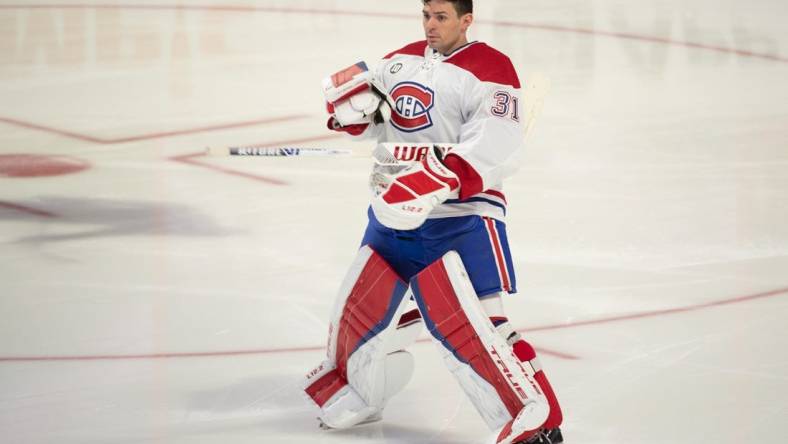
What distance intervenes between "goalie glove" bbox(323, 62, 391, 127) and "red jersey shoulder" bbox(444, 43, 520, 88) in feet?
0.51

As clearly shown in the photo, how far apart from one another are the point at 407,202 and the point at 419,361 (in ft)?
2.90

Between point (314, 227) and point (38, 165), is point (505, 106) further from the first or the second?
point (38, 165)

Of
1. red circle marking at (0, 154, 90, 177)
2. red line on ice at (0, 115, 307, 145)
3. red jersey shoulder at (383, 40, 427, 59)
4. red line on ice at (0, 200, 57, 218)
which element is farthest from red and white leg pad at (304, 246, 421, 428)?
red line on ice at (0, 115, 307, 145)

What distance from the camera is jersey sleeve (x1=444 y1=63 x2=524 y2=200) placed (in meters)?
2.82

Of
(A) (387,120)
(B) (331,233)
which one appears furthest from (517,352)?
(B) (331,233)

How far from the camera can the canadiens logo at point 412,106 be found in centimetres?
293

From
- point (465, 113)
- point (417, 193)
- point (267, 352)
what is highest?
point (465, 113)

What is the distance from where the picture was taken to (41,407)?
10.6ft

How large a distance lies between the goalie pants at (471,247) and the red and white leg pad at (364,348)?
0.25ft

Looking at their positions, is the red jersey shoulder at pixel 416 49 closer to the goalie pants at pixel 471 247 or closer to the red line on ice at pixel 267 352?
the goalie pants at pixel 471 247

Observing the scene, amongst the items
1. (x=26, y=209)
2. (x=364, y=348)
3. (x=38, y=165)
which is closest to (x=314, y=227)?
(x=26, y=209)

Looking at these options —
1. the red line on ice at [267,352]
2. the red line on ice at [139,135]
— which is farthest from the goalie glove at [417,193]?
the red line on ice at [139,135]

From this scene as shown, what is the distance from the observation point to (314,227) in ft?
15.0

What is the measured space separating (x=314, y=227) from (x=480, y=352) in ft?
5.72
